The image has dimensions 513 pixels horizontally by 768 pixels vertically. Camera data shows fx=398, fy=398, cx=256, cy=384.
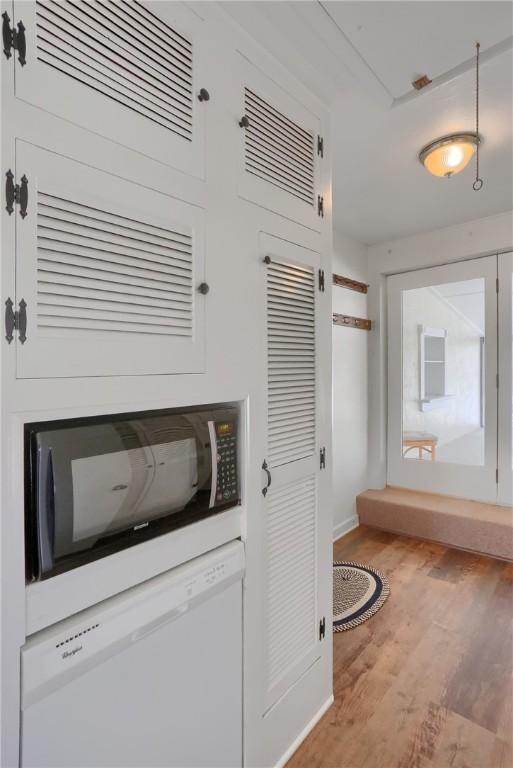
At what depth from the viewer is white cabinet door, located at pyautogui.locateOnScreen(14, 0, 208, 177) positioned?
85 cm

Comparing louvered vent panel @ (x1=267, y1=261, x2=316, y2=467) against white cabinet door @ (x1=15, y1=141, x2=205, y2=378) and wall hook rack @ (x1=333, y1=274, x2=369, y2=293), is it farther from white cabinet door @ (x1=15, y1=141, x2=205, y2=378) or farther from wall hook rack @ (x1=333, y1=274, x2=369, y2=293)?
wall hook rack @ (x1=333, y1=274, x2=369, y2=293)

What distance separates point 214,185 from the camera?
4.06 ft

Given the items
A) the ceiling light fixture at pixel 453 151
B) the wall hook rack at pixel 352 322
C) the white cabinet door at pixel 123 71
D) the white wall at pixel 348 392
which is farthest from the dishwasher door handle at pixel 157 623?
the wall hook rack at pixel 352 322

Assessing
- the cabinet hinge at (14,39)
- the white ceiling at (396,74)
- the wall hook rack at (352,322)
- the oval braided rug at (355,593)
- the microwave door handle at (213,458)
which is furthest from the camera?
the wall hook rack at (352,322)

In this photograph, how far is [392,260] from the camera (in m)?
3.78

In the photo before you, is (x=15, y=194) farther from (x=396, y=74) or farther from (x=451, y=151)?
(x=451, y=151)

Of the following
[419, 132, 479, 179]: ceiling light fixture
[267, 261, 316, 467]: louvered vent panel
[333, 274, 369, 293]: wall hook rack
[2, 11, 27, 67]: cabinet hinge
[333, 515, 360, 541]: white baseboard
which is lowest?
[333, 515, 360, 541]: white baseboard

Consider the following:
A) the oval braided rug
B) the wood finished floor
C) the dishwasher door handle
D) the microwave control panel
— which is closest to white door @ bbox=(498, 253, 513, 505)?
the wood finished floor

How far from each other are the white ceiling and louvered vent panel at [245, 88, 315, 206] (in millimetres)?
218

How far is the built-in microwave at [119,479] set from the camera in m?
0.85

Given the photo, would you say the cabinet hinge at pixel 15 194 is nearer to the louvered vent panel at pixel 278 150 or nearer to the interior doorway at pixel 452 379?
the louvered vent panel at pixel 278 150

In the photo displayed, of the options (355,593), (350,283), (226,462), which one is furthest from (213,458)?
(350,283)

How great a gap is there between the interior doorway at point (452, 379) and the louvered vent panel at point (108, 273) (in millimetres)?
3060

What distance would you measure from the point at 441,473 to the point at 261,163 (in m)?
3.21
